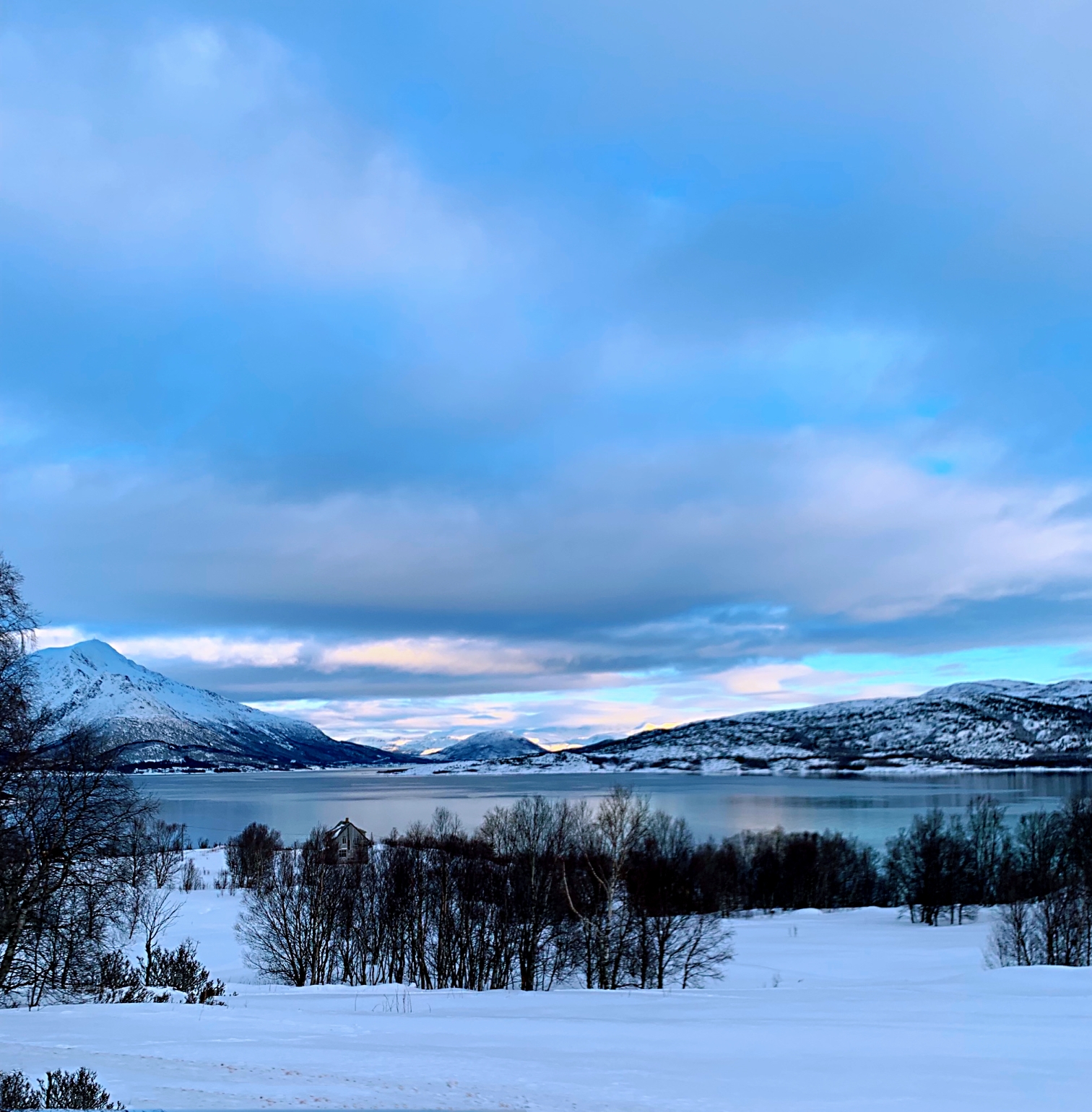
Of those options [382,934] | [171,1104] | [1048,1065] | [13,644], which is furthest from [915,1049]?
[382,934]

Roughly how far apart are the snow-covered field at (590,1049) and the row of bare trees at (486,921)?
53.3ft

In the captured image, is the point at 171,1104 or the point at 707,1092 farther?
the point at 707,1092

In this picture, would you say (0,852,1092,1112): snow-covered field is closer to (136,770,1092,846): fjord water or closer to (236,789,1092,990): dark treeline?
(236,789,1092,990): dark treeline

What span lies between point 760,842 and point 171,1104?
257 feet

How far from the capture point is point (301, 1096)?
948 cm

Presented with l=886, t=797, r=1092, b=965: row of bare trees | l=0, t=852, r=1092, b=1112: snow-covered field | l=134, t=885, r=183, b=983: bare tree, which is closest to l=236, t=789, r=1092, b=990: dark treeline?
l=886, t=797, r=1092, b=965: row of bare trees

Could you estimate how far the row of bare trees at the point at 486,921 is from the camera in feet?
123

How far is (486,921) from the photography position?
133 feet

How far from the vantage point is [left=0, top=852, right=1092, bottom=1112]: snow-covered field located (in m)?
10.1

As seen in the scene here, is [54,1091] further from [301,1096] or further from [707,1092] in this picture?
[707,1092]

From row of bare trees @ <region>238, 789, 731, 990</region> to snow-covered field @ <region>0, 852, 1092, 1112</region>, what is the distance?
640 inches

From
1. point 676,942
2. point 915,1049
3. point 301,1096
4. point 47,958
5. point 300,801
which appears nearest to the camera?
A: point 301,1096

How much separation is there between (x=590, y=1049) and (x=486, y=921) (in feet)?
96.2

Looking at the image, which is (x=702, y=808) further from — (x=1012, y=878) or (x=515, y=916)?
(x=515, y=916)
